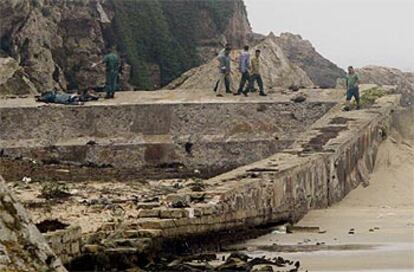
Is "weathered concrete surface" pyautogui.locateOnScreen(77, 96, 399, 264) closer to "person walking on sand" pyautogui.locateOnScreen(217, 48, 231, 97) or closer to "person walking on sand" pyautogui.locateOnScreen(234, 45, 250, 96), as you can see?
"person walking on sand" pyautogui.locateOnScreen(234, 45, 250, 96)

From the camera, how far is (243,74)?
28.4 meters

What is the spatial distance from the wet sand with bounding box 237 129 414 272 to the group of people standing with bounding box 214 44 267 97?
23.1 feet

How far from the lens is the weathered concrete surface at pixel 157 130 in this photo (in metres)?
27.0

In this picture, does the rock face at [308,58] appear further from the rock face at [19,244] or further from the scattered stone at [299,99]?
the rock face at [19,244]

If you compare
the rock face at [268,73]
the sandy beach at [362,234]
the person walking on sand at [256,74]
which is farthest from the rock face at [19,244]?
the rock face at [268,73]

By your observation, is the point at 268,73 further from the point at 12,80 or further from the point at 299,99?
the point at 12,80

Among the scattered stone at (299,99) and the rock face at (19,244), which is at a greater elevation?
the rock face at (19,244)

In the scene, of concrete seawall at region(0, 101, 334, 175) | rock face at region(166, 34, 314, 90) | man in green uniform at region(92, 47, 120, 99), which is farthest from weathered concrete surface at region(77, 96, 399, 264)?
rock face at region(166, 34, 314, 90)

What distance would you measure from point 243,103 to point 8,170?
A: 24.3ft

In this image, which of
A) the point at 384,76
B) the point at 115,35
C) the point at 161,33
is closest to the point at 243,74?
the point at 384,76

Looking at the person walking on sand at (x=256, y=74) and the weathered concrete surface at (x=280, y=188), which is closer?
the weathered concrete surface at (x=280, y=188)

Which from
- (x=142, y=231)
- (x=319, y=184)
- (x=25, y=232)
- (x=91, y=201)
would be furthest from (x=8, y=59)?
(x=25, y=232)

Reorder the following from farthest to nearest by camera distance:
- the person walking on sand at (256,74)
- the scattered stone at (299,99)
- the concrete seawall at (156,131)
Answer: the person walking on sand at (256,74) < the scattered stone at (299,99) < the concrete seawall at (156,131)

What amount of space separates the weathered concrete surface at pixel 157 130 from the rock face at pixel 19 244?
20.6 m
